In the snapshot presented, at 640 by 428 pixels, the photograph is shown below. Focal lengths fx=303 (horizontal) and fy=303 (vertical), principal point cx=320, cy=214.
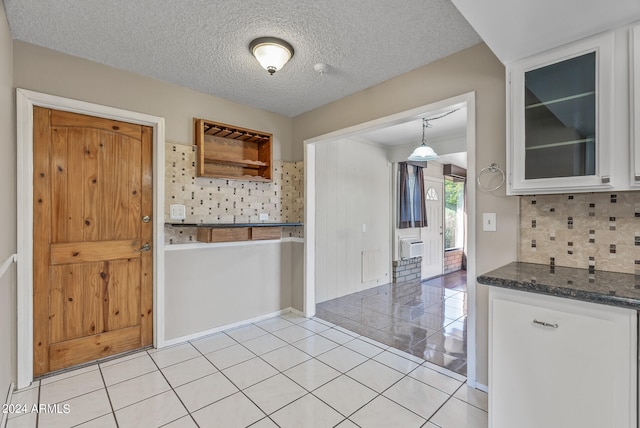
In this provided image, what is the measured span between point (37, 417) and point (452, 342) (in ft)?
10.5

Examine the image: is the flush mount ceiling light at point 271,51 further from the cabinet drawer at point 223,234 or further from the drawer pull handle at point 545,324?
the drawer pull handle at point 545,324

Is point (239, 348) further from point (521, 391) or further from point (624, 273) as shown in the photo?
point (624, 273)

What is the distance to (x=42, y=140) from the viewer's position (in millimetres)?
2275

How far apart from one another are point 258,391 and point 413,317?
2.17 metres

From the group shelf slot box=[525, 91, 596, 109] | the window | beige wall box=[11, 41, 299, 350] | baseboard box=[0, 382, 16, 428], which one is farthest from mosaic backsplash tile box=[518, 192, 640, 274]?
the window

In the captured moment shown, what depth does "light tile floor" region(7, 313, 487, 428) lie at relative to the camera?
1.83m

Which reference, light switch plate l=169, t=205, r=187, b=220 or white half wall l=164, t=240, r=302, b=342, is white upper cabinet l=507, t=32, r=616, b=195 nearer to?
white half wall l=164, t=240, r=302, b=342

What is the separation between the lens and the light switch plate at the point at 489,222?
2.11m

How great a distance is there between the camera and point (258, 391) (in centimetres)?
212

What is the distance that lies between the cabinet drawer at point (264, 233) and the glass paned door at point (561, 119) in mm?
2339

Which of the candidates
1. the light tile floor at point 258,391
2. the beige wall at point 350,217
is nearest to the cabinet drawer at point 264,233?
the beige wall at point 350,217

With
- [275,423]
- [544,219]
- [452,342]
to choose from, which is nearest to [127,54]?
[275,423]

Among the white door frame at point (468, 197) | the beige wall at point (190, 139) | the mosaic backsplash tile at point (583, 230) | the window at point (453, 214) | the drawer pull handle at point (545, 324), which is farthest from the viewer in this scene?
the window at point (453, 214)

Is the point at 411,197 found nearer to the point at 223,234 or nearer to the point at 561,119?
the point at 223,234
